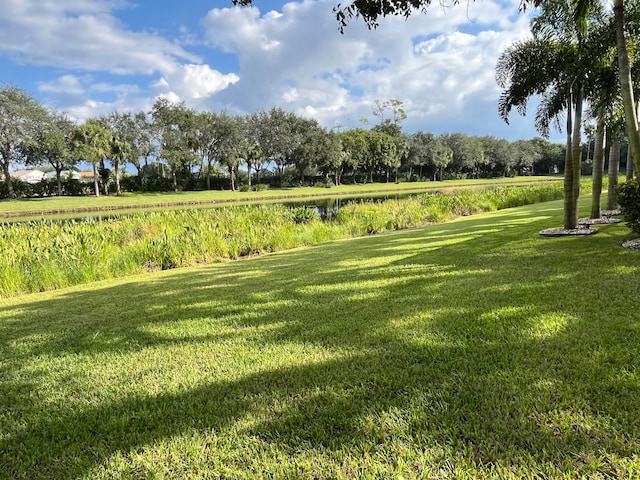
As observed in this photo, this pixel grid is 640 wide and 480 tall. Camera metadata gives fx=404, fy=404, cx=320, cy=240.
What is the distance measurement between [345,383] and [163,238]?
8.32 metres

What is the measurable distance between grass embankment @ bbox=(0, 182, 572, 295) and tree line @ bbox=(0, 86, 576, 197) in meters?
35.4

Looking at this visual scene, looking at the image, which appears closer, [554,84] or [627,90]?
[627,90]

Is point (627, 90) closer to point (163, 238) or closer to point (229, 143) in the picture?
point (163, 238)

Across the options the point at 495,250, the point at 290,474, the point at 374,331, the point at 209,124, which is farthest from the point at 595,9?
the point at 209,124

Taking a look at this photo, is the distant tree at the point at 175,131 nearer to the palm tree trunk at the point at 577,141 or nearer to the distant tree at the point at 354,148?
the distant tree at the point at 354,148

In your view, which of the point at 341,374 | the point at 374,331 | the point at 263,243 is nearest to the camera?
the point at 341,374

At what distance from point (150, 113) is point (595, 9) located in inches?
1913

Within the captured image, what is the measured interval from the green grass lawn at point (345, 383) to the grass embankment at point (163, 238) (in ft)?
10.2

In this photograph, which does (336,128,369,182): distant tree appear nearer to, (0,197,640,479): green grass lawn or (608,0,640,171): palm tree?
(608,0,640,171): palm tree

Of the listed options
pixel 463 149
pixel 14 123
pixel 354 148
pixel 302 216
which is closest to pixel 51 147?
pixel 14 123

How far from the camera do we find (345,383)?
2646mm

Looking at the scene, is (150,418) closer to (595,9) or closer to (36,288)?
(36,288)

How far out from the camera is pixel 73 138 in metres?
42.8

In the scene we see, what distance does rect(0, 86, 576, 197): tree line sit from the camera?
131ft
